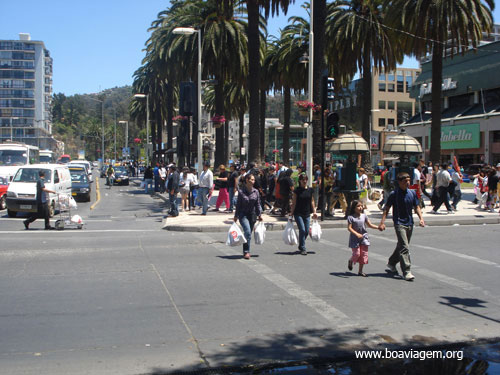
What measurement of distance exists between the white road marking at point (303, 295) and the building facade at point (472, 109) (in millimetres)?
41205

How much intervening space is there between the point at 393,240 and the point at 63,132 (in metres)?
199

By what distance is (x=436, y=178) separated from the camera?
1945 cm

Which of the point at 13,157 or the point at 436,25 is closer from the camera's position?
the point at 436,25

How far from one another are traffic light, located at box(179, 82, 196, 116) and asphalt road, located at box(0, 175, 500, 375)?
15.7 m

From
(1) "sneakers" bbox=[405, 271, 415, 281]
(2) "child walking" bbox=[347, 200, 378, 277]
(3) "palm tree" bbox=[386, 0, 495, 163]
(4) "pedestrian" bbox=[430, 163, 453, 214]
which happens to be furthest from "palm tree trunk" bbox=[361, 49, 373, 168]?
(1) "sneakers" bbox=[405, 271, 415, 281]

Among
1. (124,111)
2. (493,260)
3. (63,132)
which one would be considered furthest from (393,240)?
(63,132)

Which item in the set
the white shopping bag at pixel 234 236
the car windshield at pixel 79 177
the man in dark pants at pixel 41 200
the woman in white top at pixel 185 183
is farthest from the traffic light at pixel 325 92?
the car windshield at pixel 79 177

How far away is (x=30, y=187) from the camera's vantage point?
1927 cm

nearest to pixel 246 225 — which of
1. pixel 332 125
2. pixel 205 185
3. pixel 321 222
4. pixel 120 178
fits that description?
pixel 321 222

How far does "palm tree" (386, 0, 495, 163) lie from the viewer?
25.2 m

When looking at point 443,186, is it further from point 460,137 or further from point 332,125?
point 460,137

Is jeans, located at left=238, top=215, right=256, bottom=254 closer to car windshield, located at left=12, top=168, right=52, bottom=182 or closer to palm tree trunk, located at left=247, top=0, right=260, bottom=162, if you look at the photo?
car windshield, located at left=12, top=168, right=52, bottom=182

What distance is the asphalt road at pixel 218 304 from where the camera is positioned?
559cm

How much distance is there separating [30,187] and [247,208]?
1170 centimetres
